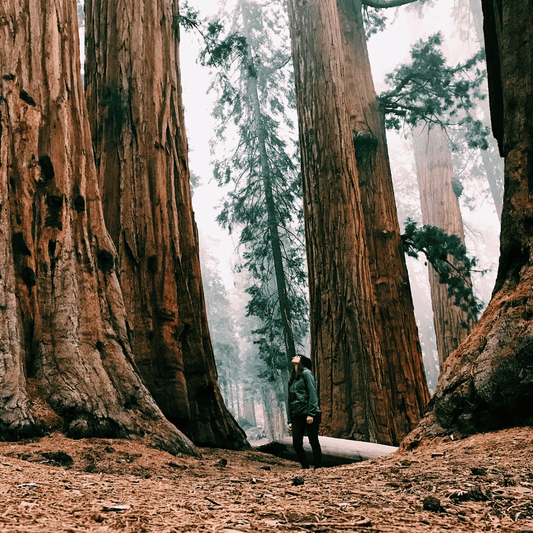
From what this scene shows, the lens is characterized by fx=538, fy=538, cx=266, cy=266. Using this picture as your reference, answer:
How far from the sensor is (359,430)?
7207mm

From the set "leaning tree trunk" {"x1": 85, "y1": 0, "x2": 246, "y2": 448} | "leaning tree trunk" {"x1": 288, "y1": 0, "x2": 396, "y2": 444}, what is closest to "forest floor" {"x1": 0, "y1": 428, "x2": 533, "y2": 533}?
"leaning tree trunk" {"x1": 85, "y1": 0, "x2": 246, "y2": 448}

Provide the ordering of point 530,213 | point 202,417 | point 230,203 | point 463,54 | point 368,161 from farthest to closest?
1. point 463,54
2. point 230,203
3. point 368,161
4. point 202,417
5. point 530,213

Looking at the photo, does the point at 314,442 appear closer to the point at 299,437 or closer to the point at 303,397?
the point at 299,437

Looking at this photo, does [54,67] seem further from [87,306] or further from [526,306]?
[526,306]

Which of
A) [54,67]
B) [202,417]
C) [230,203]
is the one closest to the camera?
[54,67]

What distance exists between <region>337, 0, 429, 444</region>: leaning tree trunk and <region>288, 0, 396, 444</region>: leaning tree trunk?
16.9 inches

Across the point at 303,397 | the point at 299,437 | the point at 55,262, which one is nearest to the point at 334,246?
the point at 303,397

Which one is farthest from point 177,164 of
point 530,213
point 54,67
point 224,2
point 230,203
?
point 224,2

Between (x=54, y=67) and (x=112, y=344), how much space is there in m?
2.49

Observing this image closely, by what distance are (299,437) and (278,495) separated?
3.35m

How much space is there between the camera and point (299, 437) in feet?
19.1

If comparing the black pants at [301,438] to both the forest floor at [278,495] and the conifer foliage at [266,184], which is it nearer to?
the forest floor at [278,495]

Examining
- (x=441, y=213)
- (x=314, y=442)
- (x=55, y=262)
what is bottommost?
(x=314, y=442)

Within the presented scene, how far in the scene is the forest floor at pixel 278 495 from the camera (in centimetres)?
194
